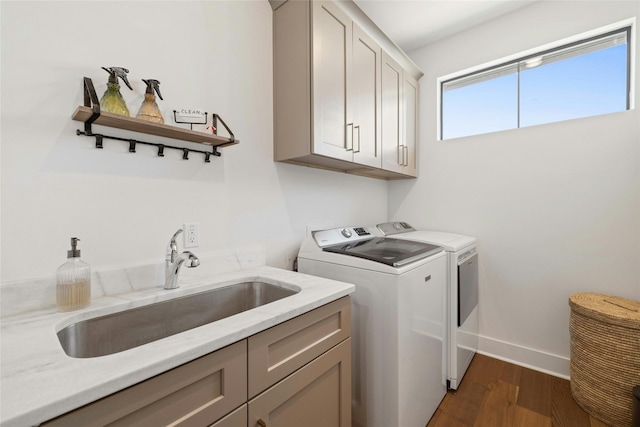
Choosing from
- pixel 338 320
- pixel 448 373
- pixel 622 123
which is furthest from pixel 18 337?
pixel 622 123

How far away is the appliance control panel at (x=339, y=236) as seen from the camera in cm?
174

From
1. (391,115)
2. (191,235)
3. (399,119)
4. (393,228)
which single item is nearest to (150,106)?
(191,235)

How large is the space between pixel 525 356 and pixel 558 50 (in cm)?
236

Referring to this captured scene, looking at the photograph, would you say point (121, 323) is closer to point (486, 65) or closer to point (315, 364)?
point (315, 364)

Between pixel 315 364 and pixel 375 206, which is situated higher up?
pixel 375 206

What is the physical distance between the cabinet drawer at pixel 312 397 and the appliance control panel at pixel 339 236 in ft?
2.25

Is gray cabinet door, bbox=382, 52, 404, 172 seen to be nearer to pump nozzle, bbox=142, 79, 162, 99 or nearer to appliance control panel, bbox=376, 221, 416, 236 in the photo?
appliance control panel, bbox=376, 221, 416, 236

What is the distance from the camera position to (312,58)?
147 centimetres

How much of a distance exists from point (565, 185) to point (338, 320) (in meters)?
2.00

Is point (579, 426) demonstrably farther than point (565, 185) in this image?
No

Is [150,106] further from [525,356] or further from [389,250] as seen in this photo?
[525,356]

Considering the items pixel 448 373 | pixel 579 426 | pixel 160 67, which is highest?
pixel 160 67

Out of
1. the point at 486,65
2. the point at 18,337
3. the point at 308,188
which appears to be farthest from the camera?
the point at 486,65

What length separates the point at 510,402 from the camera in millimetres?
1740
